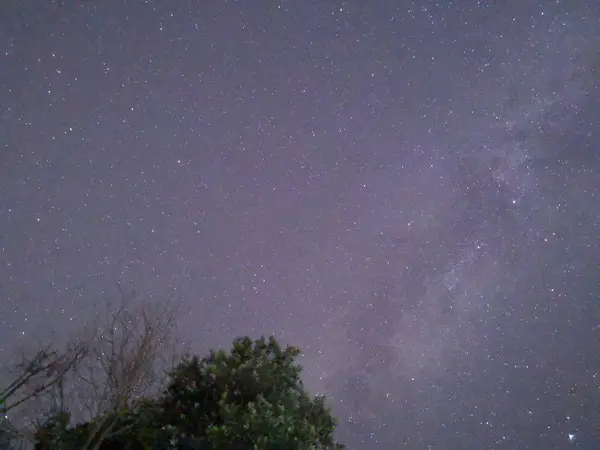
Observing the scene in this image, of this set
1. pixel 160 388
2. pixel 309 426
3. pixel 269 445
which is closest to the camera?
pixel 269 445

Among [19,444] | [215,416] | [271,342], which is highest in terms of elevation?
[271,342]

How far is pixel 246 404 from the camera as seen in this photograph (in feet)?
45.7

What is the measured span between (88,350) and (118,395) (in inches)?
66.3

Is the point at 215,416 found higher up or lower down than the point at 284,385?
lower down

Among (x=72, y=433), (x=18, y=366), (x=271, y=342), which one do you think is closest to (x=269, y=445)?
(x=271, y=342)

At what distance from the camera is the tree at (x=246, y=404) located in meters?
12.8

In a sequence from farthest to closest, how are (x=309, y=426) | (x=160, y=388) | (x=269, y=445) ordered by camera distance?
(x=160, y=388), (x=309, y=426), (x=269, y=445)

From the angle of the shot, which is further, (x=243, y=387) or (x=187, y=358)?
(x=187, y=358)

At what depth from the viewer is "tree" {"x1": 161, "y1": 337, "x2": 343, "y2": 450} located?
506 inches

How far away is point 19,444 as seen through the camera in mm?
14242

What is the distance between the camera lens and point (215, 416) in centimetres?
1398

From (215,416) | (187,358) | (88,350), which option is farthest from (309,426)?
(88,350)

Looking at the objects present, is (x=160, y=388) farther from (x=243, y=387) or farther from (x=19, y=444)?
(x=19, y=444)

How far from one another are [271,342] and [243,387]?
1.75 metres
